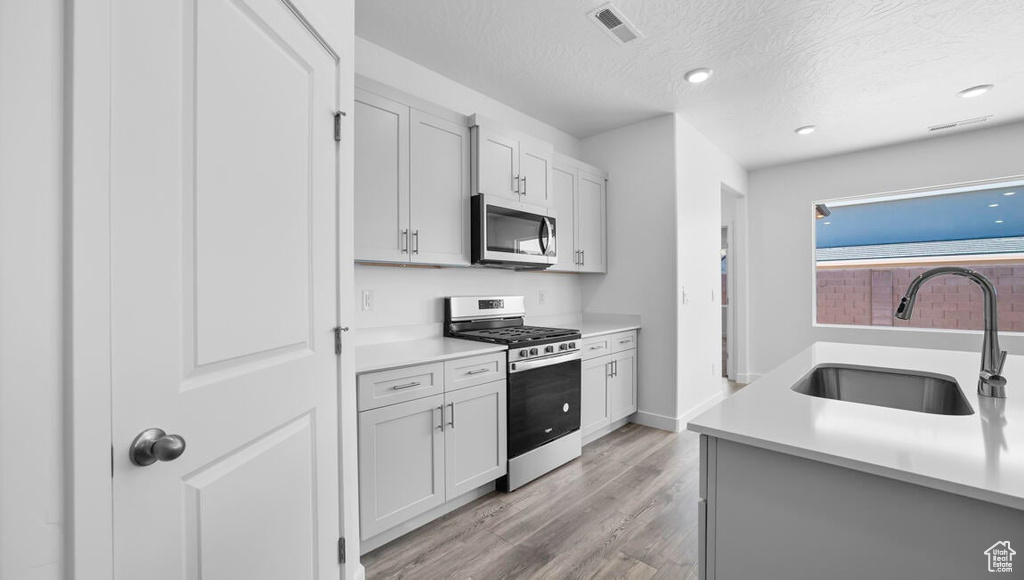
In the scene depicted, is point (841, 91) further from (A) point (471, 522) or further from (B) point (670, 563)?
(A) point (471, 522)

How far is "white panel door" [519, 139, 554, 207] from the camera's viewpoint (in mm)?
2988

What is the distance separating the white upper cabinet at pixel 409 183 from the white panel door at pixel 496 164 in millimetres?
83

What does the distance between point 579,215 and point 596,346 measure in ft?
3.74

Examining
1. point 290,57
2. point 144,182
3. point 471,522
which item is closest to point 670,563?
point 471,522

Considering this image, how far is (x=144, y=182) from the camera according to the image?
30.7 inches

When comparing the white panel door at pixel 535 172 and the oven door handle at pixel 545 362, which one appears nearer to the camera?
the oven door handle at pixel 545 362

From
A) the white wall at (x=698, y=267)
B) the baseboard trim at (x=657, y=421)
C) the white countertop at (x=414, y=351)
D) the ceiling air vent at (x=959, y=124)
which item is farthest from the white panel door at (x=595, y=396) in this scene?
the ceiling air vent at (x=959, y=124)

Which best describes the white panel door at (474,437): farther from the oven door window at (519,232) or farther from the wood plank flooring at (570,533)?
the oven door window at (519,232)

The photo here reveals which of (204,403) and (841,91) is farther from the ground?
(841,91)

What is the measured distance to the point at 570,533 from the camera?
207cm

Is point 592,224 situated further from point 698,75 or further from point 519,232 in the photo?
point 698,75

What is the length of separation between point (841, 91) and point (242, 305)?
400cm

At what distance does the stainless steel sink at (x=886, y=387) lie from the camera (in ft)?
5.09

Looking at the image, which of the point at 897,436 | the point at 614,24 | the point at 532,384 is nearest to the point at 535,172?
the point at 614,24
